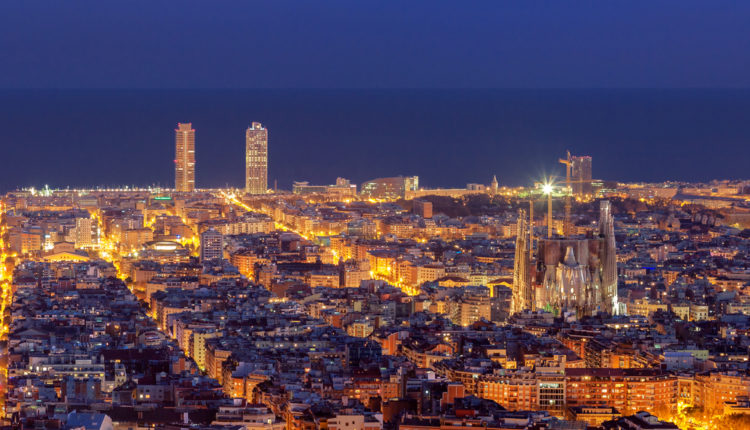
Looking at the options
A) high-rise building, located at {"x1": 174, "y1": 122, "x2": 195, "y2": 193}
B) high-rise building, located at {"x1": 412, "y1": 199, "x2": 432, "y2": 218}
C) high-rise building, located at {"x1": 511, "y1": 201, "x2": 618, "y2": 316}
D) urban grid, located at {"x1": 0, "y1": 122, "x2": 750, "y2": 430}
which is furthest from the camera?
high-rise building, located at {"x1": 174, "y1": 122, "x2": 195, "y2": 193}

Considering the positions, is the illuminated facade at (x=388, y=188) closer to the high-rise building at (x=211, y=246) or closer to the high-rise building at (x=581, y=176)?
the high-rise building at (x=581, y=176)

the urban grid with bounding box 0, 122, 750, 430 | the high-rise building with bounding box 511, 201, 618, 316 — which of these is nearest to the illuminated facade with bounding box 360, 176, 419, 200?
the urban grid with bounding box 0, 122, 750, 430

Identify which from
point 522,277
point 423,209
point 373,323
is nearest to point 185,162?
point 423,209

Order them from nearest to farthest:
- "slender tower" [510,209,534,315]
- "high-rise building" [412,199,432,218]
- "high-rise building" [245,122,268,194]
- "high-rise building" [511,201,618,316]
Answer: "high-rise building" [511,201,618,316] → "slender tower" [510,209,534,315] → "high-rise building" [412,199,432,218] → "high-rise building" [245,122,268,194]

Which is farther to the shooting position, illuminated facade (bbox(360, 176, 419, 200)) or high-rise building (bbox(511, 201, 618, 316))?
illuminated facade (bbox(360, 176, 419, 200))

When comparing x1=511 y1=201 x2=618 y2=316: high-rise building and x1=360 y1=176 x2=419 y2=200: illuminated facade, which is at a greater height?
x1=360 y1=176 x2=419 y2=200: illuminated facade

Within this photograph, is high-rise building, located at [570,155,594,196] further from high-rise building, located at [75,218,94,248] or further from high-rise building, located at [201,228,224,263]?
high-rise building, located at [201,228,224,263]

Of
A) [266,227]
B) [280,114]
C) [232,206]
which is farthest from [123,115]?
[266,227]
